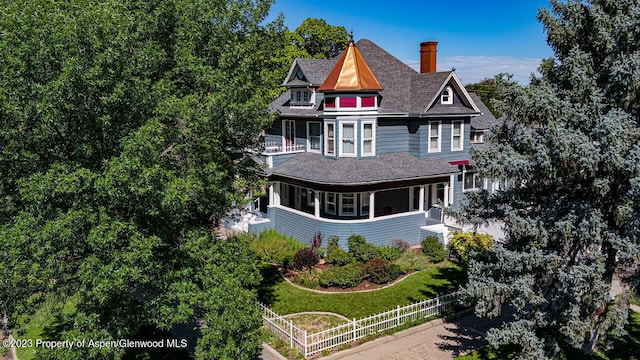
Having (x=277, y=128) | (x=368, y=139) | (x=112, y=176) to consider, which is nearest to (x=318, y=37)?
(x=277, y=128)

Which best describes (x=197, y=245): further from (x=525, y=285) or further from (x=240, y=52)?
(x=525, y=285)

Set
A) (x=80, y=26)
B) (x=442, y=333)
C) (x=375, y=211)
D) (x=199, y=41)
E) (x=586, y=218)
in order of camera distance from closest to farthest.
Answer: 1. (x=80, y=26)
2. (x=586, y=218)
3. (x=199, y=41)
4. (x=442, y=333)
5. (x=375, y=211)

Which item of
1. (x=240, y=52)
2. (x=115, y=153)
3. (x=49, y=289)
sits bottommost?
(x=49, y=289)

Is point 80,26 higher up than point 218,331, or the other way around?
point 80,26

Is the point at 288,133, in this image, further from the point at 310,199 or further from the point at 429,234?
the point at 429,234

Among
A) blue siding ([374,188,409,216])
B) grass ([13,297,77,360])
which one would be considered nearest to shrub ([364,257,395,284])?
blue siding ([374,188,409,216])

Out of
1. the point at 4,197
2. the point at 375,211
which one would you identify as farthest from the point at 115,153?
the point at 375,211

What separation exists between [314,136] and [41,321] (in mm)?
17851

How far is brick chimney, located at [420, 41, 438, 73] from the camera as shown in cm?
3096

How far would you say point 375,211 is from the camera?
26.9 m

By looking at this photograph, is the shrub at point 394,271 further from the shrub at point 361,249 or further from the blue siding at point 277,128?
the blue siding at point 277,128

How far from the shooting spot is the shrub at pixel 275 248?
73.6 ft

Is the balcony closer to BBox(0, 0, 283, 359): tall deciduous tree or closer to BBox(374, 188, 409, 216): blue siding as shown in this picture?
BBox(374, 188, 409, 216): blue siding

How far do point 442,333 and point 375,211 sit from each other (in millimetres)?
11811
